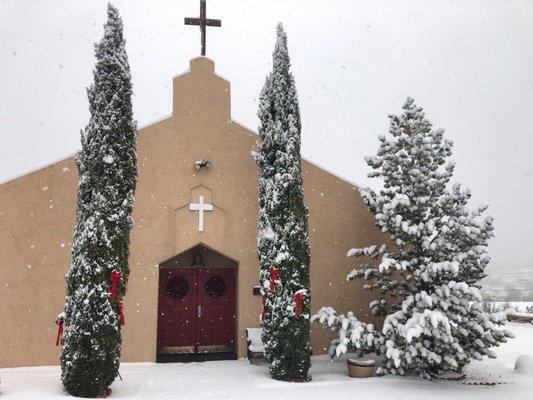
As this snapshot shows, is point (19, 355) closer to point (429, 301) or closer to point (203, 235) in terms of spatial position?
point (203, 235)

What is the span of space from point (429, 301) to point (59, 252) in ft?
24.9

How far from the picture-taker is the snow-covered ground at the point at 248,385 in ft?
26.0

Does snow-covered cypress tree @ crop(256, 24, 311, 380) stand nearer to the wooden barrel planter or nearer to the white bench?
the white bench

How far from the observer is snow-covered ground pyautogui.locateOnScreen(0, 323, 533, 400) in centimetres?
794

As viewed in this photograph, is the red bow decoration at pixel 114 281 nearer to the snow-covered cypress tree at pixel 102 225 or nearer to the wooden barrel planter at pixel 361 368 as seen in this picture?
the snow-covered cypress tree at pixel 102 225

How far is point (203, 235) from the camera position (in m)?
11.1

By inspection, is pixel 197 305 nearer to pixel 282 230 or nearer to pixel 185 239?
pixel 185 239

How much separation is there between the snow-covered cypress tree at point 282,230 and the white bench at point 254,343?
0.85 metres

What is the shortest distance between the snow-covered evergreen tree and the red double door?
10.0 ft

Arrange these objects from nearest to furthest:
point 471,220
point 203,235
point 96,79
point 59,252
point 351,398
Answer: point 351,398 < point 96,79 < point 471,220 < point 59,252 < point 203,235

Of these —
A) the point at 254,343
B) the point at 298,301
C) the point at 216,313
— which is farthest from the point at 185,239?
the point at 298,301

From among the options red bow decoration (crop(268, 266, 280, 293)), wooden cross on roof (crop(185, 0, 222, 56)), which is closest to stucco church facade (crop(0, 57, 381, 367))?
wooden cross on roof (crop(185, 0, 222, 56))

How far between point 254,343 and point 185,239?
9.16 feet

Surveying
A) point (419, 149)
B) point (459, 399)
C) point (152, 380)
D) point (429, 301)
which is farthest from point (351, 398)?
point (419, 149)
